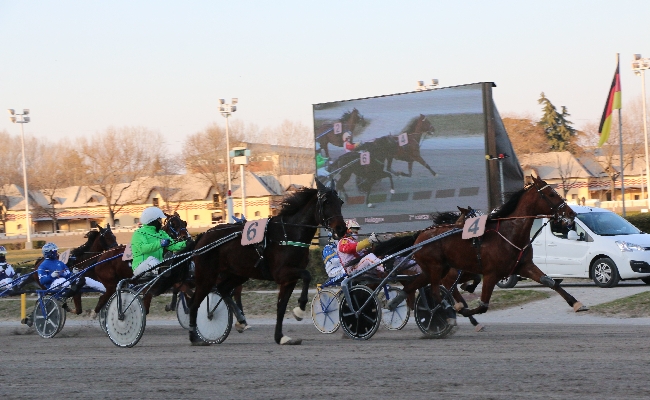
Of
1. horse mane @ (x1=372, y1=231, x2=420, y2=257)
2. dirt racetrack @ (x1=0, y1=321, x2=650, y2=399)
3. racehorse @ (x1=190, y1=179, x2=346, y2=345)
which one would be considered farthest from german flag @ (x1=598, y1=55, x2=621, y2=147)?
racehorse @ (x1=190, y1=179, x2=346, y2=345)

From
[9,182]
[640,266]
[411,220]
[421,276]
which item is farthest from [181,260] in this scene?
[9,182]

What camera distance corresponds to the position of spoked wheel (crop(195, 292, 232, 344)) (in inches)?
461

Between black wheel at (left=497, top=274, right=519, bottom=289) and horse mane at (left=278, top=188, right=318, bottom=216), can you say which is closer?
horse mane at (left=278, top=188, right=318, bottom=216)

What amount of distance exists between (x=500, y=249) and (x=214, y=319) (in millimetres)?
3712

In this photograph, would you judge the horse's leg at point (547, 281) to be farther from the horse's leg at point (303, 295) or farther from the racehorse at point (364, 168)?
the racehorse at point (364, 168)

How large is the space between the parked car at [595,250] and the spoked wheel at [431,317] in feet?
21.3

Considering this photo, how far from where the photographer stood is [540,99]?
7619 centimetres

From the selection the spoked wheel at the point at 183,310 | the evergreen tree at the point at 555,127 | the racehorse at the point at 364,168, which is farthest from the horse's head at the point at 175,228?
the evergreen tree at the point at 555,127

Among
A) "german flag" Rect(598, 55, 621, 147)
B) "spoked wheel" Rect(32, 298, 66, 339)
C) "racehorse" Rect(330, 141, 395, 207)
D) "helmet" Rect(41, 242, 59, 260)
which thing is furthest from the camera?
"german flag" Rect(598, 55, 621, 147)

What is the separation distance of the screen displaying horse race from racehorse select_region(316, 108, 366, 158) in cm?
3

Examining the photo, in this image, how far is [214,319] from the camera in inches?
464

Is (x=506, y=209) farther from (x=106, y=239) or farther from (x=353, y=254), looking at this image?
(x=106, y=239)

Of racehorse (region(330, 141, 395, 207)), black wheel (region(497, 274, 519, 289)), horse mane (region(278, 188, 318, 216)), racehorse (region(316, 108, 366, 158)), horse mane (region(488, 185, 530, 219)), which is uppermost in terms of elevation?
racehorse (region(316, 108, 366, 158))

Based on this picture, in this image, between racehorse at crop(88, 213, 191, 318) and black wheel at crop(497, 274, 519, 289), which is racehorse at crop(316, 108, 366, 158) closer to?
black wheel at crop(497, 274, 519, 289)
